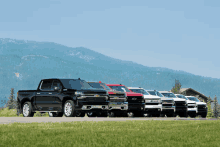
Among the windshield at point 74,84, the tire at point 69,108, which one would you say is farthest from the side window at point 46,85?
the tire at point 69,108

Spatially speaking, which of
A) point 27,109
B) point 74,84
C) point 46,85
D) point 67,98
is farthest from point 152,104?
point 27,109

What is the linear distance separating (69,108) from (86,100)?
1033 mm

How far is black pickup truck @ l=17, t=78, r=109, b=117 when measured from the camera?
74.0 feet

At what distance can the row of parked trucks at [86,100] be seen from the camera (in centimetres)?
2272

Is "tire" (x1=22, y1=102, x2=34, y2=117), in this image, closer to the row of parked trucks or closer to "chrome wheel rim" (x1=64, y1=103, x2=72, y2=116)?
the row of parked trucks

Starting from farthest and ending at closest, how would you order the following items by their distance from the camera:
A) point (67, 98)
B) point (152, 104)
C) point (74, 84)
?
point (152, 104)
point (74, 84)
point (67, 98)

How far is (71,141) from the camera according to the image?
434 inches

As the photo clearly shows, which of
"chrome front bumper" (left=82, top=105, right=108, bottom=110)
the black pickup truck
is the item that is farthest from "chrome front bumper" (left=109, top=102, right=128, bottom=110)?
→ "chrome front bumper" (left=82, top=105, right=108, bottom=110)

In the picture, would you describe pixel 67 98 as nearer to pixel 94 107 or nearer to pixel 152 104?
pixel 94 107

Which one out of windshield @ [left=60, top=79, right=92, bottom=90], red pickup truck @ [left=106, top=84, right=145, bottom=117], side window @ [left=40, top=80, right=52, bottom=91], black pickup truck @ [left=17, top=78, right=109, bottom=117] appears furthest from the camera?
Answer: red pickup truck @ [left=106, top=84, right=145, bottom=117]

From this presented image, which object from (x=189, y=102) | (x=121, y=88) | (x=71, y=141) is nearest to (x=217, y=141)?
(x=71, y=141)

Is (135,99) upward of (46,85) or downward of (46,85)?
downward

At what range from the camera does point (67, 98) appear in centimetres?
2298

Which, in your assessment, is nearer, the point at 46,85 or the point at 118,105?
the point at 46,85
